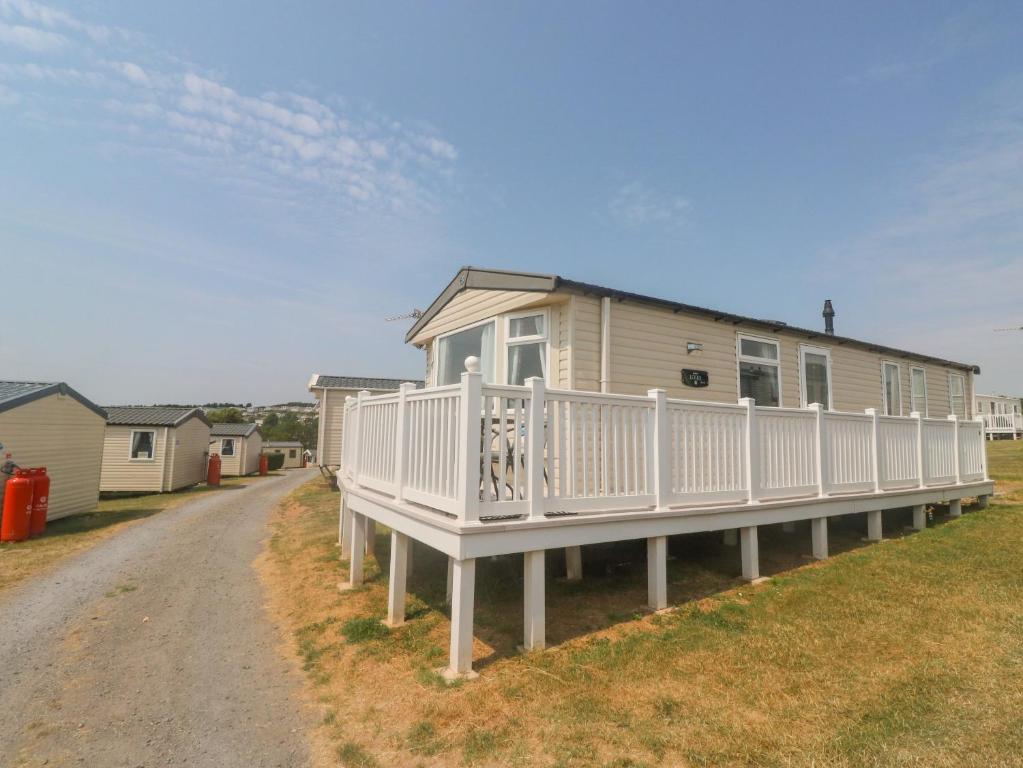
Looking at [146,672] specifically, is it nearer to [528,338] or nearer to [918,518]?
[528,338]

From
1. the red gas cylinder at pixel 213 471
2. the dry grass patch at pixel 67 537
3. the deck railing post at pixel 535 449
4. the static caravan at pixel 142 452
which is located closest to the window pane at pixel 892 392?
the deck railing post at pixel 535 449

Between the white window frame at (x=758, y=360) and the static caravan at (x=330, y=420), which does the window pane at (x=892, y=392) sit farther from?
the static caravan at (x=330, y=420)

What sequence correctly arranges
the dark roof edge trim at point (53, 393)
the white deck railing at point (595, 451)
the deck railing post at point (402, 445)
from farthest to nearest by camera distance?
the dark roof edge trim at point (53, 393) < the deck railing post at point (402, 445) < the white deck railing at point (595, 451)

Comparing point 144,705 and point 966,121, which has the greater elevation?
point 966,121

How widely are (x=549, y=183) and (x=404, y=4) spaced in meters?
6.36

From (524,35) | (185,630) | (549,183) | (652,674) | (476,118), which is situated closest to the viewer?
(652,674)

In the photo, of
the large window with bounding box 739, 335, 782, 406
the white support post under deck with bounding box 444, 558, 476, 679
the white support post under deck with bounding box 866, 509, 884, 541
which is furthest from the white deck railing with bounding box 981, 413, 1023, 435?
the white support post under deck with bounding box 444, 558, 476, 679

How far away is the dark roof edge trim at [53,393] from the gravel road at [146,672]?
6.05m

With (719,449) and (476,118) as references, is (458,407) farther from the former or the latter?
(476,118)

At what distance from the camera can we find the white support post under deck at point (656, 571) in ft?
15.5

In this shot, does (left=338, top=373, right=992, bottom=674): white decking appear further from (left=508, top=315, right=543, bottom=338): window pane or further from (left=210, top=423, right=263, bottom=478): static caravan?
(left=210, top=423, right=263, bottom=478): static caravan

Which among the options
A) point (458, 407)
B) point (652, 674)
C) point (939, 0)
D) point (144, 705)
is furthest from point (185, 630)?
point (939, 0)

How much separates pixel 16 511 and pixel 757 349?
14.9 meters

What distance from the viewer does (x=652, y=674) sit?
3.45m
